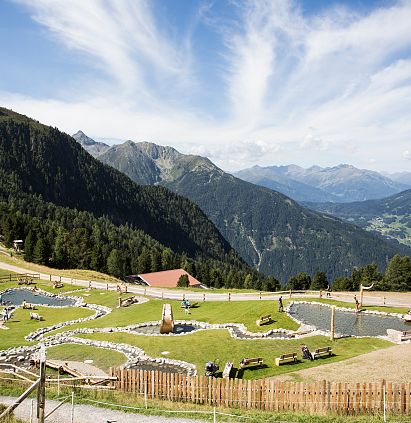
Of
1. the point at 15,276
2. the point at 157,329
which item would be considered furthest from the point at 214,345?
the point at 15,276

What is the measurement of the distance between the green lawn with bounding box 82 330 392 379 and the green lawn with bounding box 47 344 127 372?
2.90 metres

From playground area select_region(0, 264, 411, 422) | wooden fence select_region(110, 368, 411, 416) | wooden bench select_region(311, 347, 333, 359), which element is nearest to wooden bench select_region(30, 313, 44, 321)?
playground area select_region(0, 264, 411, 422)

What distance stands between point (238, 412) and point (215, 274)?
124 m

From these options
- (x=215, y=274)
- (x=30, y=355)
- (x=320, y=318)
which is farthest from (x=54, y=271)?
(x=320, y=318)

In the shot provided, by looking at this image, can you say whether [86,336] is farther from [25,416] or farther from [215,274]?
[215,274]

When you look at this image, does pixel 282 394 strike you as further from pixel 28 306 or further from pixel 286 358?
pixel 28 306

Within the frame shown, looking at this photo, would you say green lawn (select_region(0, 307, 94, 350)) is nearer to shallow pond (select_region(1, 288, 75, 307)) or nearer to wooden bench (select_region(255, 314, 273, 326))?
shallow pond (select_region(1, 288, 75, 307))

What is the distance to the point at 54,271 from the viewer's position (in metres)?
110

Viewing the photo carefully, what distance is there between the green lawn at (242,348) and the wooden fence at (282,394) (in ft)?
22.9

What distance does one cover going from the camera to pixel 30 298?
76562mm

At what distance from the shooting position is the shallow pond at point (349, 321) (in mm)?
45634

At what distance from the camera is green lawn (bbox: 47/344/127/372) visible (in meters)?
37.7

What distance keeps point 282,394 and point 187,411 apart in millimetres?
5968

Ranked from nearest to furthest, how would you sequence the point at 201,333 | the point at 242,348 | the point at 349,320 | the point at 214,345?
the point at 242,348, the point at 214,345, the point at 201,333, the point at 349,320
